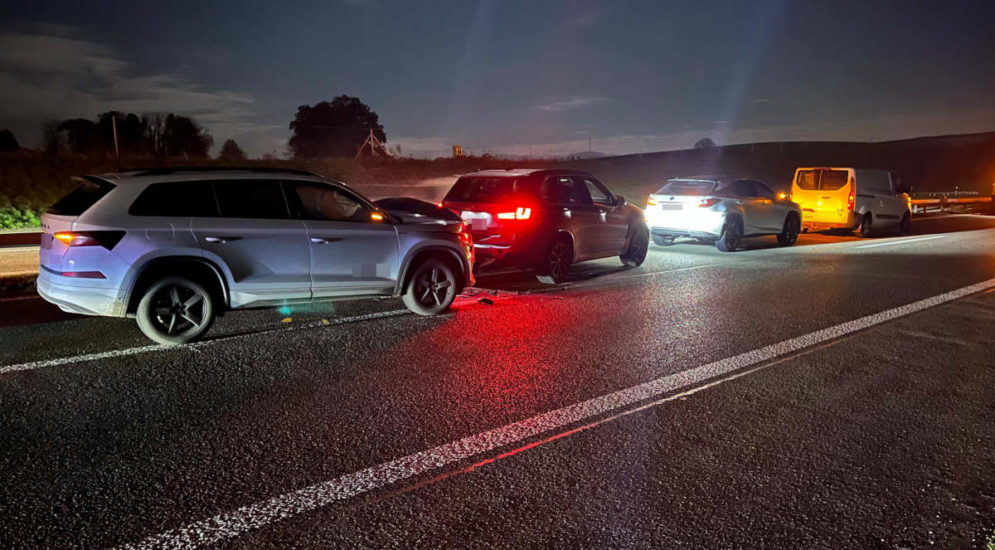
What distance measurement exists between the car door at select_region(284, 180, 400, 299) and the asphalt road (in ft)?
1.48

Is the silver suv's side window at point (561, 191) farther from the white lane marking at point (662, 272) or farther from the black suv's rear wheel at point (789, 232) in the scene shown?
the black suv's rear wheel at point (789, 232)

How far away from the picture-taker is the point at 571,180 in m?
11.2

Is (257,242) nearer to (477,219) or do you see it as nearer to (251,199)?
(251,199)

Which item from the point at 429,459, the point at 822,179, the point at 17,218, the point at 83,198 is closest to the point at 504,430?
the point at 429,459

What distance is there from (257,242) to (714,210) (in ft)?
35.2

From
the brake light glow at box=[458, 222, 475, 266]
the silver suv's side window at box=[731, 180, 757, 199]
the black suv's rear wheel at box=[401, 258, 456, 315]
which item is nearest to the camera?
the black suv's rear wheel at box=[401, 258, 456, 315]

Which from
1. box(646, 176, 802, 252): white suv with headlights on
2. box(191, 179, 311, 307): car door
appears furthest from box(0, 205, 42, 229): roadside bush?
box(646, 176, 802, 252): white suv with headlights on

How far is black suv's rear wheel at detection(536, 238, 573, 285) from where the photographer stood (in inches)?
417

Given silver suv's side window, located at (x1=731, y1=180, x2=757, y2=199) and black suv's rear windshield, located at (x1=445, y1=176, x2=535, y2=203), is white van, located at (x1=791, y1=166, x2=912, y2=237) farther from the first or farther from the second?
black suv's rear windshield, located at (x1=445, y1=176, x2=535, y2=203)

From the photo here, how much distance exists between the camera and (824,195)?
19438mm

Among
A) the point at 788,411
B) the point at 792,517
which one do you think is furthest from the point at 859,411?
the point at 792,517

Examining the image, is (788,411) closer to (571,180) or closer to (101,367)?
(101,367)

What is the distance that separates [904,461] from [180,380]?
503 cm

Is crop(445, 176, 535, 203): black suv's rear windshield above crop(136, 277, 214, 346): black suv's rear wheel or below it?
above
